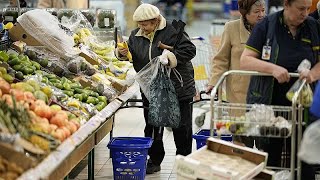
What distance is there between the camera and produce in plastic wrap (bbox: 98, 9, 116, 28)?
1001cm

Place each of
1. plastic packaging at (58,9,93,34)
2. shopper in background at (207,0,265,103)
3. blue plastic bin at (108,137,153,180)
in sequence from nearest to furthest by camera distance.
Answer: shopper in background at (207,0,265,103) < blue plastic bin at (108,137,153,180) < plastic packaging at (58,9,93,34)

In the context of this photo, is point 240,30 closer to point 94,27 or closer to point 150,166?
point 150,166

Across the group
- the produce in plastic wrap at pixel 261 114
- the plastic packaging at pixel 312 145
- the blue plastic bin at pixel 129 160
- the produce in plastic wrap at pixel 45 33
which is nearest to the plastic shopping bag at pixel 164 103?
the blue plastic bin at pixel 129 160

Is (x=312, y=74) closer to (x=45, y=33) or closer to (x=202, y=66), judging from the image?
(x=45, y=33)

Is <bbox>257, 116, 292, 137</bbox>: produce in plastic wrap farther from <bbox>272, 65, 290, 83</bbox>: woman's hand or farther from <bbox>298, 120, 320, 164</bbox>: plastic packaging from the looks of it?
<bbox>298, 120, 320, 164</bbox>: plastic packaging

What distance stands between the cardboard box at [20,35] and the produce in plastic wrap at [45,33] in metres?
0.04

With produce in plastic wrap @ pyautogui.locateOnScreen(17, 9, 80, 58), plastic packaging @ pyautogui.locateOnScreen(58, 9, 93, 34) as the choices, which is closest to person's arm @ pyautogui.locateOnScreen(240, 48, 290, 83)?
produce in plastic wrap @ pyautogui.locateOnScreen(17, 9, 80, 58)

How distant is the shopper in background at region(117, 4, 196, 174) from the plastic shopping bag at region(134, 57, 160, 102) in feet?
0.28

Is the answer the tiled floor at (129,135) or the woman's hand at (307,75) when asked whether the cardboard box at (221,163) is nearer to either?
the woman's hand at (307,75)

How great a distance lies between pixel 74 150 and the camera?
558cm

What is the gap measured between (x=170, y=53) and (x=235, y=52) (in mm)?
915

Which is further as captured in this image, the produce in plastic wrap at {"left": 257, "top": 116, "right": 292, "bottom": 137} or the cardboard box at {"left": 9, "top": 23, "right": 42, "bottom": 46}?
the cardboard box at {"left": 9, "top": 23, "right": 42, "bottom": 46}

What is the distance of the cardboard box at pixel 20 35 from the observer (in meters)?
8.38

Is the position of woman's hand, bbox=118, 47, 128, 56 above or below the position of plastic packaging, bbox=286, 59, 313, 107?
below
